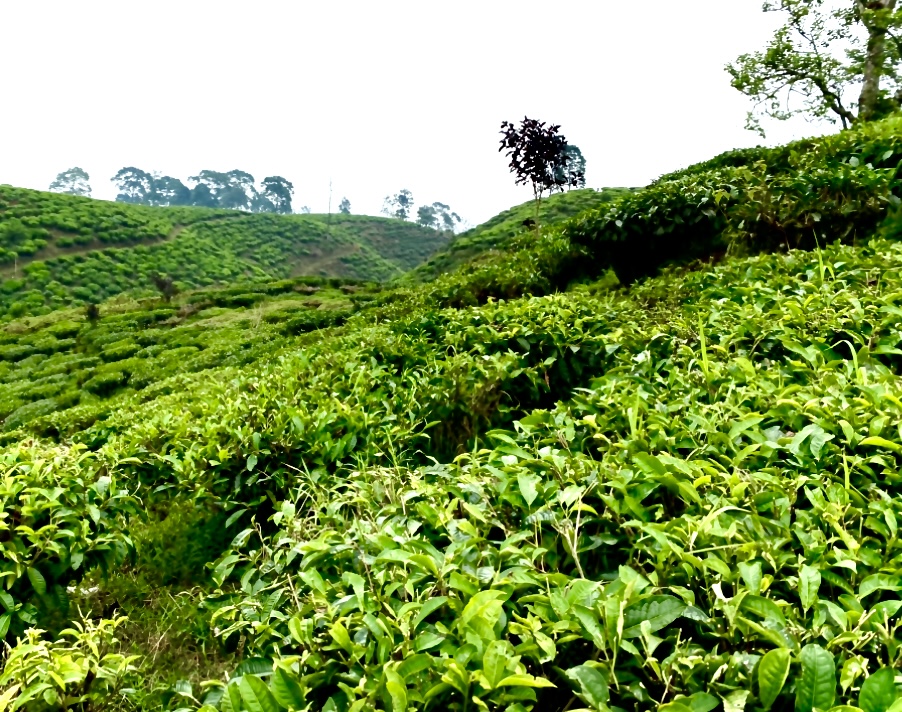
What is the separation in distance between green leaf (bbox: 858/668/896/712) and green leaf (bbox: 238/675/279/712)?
3.93ft

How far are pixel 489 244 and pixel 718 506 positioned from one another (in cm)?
2992

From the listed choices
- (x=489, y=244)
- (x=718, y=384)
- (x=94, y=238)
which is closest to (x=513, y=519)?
(x=718, y=384)

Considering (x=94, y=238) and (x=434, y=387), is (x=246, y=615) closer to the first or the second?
(x=434, y=387)

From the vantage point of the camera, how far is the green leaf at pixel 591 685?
46.6 inches

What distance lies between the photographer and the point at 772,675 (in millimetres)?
1138

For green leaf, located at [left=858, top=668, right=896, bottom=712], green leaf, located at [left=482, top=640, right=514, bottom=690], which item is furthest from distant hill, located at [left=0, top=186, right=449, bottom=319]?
green leaf, located at [left=858, top=668, right=896, bottom=712]

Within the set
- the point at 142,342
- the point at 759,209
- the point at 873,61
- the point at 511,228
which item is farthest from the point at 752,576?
the point at 511,228

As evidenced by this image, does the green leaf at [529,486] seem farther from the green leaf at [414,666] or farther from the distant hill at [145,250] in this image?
the distant hill at [145,250]

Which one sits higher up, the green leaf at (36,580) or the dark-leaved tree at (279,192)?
the dark-leaved tree at (279,192)

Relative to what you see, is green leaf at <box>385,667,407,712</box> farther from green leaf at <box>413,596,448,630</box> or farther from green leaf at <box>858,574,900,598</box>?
green leaf at <box>858,574,900,598</box>

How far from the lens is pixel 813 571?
1.37 metres

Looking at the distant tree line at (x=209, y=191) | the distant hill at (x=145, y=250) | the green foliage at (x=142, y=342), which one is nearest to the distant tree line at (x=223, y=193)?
the distant tree line at (x=209, y=191)

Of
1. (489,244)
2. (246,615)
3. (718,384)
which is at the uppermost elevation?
(489,244)

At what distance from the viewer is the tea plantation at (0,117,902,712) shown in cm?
130
